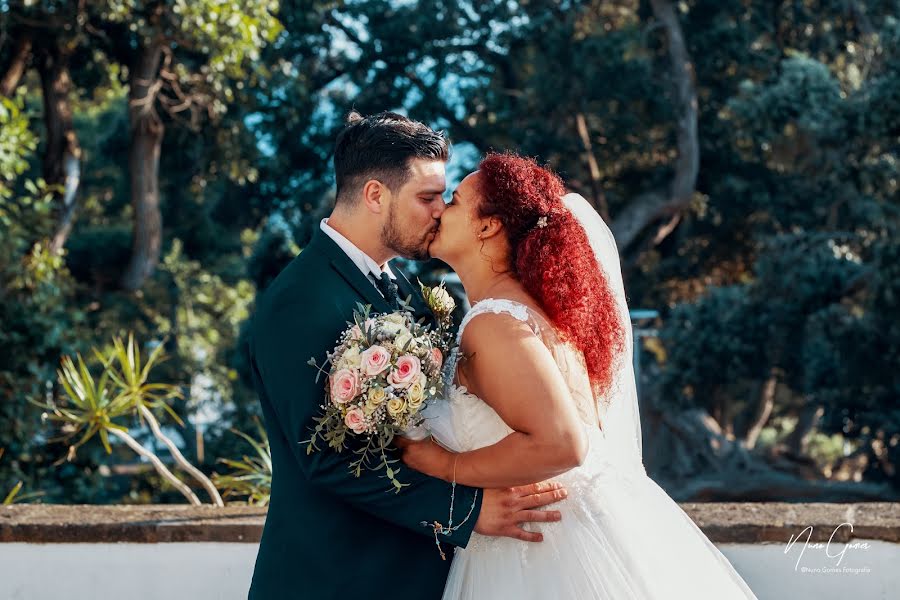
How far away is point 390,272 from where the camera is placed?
310 centimetres

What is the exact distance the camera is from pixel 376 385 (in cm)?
239

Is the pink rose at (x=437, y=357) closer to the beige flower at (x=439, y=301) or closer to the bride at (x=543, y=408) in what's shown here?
the bride at (x=543, y=408)

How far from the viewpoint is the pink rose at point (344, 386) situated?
94.6 inches

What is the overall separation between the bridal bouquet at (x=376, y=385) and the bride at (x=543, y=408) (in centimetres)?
11

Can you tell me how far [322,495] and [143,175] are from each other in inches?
385

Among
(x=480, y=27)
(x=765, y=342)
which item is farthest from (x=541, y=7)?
(x=765, y=342)

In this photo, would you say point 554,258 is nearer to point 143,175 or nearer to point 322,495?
point 322,495

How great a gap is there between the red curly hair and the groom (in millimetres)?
229

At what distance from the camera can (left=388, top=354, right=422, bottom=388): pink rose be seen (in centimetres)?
241

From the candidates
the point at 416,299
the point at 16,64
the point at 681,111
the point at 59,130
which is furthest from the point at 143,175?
the point at 416,299

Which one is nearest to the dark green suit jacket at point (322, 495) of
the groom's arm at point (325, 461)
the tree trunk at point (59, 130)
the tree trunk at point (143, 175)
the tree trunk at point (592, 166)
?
the groom's arm at point (325, 461)

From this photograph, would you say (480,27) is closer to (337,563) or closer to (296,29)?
(296,29)

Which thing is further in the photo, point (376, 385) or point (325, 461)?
point (325, 461)

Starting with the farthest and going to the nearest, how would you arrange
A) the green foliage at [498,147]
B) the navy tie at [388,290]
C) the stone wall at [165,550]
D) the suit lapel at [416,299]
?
the green foliage at [498,147]
the stone wall at [165,550]
the suit lapel at [416,299]
the navy tie at [388,290]
